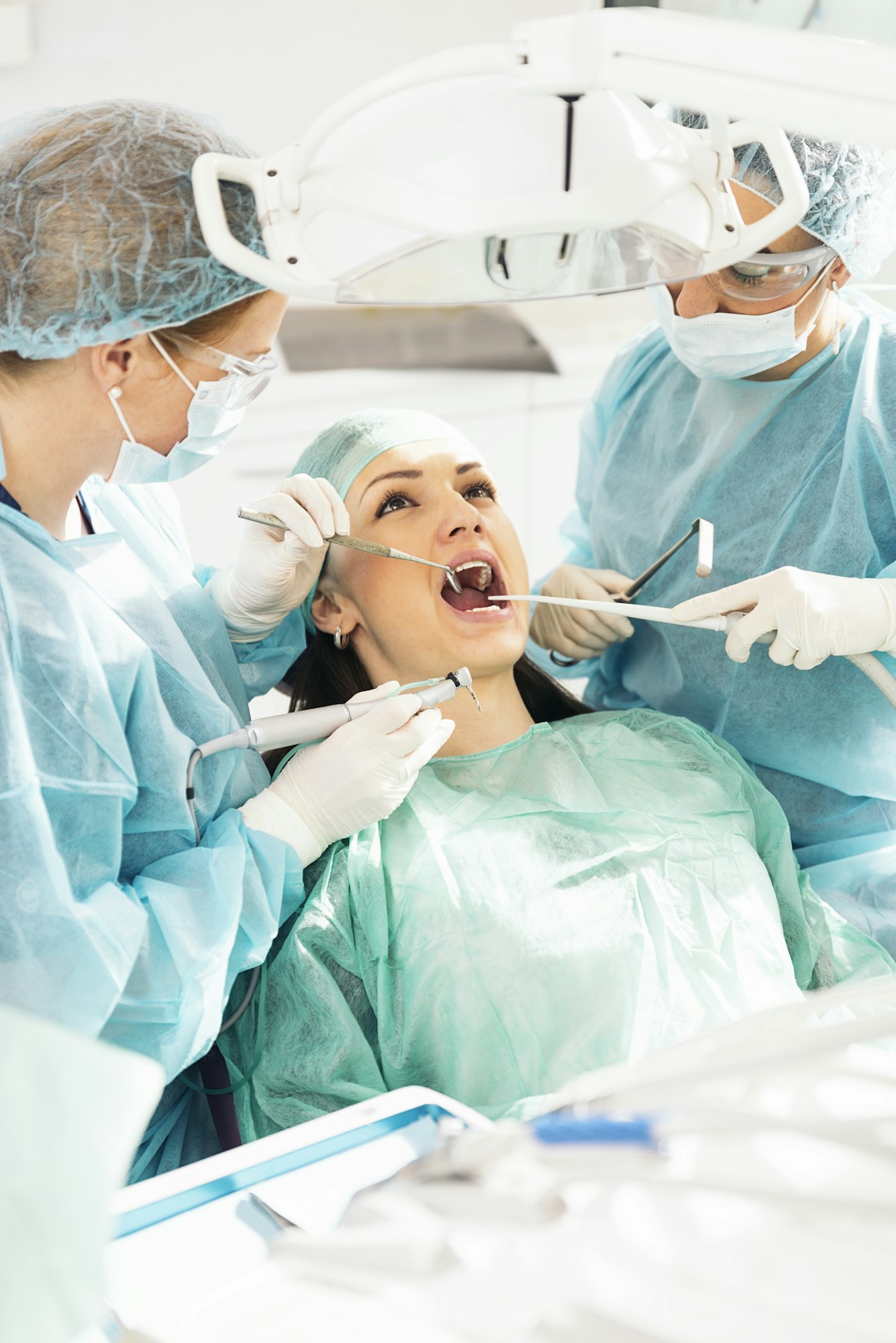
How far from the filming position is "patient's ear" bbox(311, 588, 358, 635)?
1.99 meters

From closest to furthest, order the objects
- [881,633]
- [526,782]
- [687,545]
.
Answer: [881,633] < [526,782] < [687,545]

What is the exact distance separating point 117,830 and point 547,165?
863 millimetres

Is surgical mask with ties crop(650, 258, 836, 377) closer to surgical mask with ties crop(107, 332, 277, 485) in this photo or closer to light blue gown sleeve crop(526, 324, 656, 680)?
light blue gown sleeve crop(526, 324, 656, 680)

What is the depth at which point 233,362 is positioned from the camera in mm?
1486

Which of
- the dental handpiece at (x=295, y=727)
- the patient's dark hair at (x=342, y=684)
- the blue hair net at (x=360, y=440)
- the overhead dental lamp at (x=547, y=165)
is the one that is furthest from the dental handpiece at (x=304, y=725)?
the overhead dental lamp at (x=547, y=165)

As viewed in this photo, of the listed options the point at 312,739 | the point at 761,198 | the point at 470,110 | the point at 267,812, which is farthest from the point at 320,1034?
the point at 761,198

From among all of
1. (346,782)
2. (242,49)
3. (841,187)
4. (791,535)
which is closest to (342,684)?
(346,782)

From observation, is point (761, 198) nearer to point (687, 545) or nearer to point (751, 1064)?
point (687, 545)

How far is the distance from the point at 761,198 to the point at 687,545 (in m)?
0.61

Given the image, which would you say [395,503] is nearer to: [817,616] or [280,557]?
[280,557]

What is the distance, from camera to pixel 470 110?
1.04 m

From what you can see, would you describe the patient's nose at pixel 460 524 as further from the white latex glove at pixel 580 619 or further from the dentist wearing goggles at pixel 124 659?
the dentist wearing goggles at pixel 124 659

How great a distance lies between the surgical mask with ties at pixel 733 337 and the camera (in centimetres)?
169

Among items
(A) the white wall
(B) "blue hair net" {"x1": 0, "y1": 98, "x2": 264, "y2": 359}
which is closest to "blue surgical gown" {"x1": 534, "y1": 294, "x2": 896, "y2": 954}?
(B) "blue hair net" {"x1": 0, "y1": 98, "x2": 264, "y2": 359}
